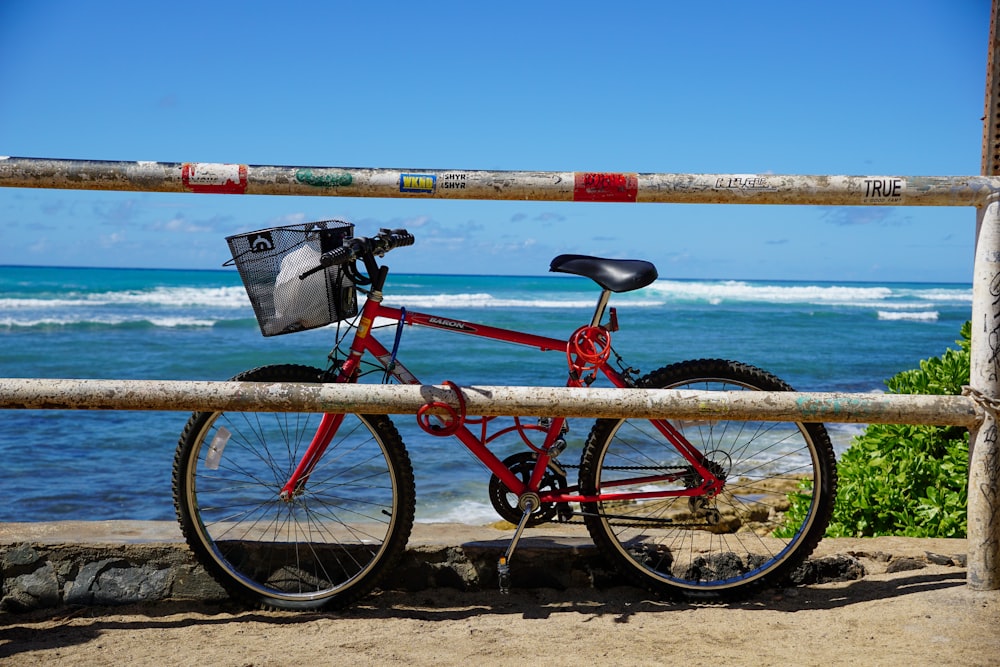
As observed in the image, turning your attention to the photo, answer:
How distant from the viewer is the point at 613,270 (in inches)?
114

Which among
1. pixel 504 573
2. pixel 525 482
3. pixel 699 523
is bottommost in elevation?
pixel 504 573

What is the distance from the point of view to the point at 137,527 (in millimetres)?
3344

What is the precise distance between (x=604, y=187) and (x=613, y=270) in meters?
0.32

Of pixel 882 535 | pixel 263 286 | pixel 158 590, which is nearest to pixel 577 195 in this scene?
pixel 263 286

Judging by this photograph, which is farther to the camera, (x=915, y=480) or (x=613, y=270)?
(x=915, y=480)

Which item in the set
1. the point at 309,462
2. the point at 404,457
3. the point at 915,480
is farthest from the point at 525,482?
the point at 915,480

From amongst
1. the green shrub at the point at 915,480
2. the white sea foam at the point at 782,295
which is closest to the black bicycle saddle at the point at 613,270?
the green shrub at the point at 915,480

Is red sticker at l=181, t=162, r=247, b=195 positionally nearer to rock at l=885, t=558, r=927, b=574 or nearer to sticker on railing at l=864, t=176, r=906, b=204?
sticker on railing at l=864, t=176, r=906, b=204

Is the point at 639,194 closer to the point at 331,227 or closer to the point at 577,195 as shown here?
the point at 577,195

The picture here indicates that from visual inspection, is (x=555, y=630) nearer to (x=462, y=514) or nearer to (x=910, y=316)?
(x=462, y=514)

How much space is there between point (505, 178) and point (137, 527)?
2.05m

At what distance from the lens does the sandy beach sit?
2521mm

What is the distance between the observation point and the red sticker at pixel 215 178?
8.73 ft

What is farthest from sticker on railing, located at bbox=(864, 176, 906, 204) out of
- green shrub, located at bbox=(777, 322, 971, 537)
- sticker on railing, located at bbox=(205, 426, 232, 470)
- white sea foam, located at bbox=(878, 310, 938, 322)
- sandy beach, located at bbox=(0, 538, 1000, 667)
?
white sea foam, located at bbox=(878, 310, 938, 322)
